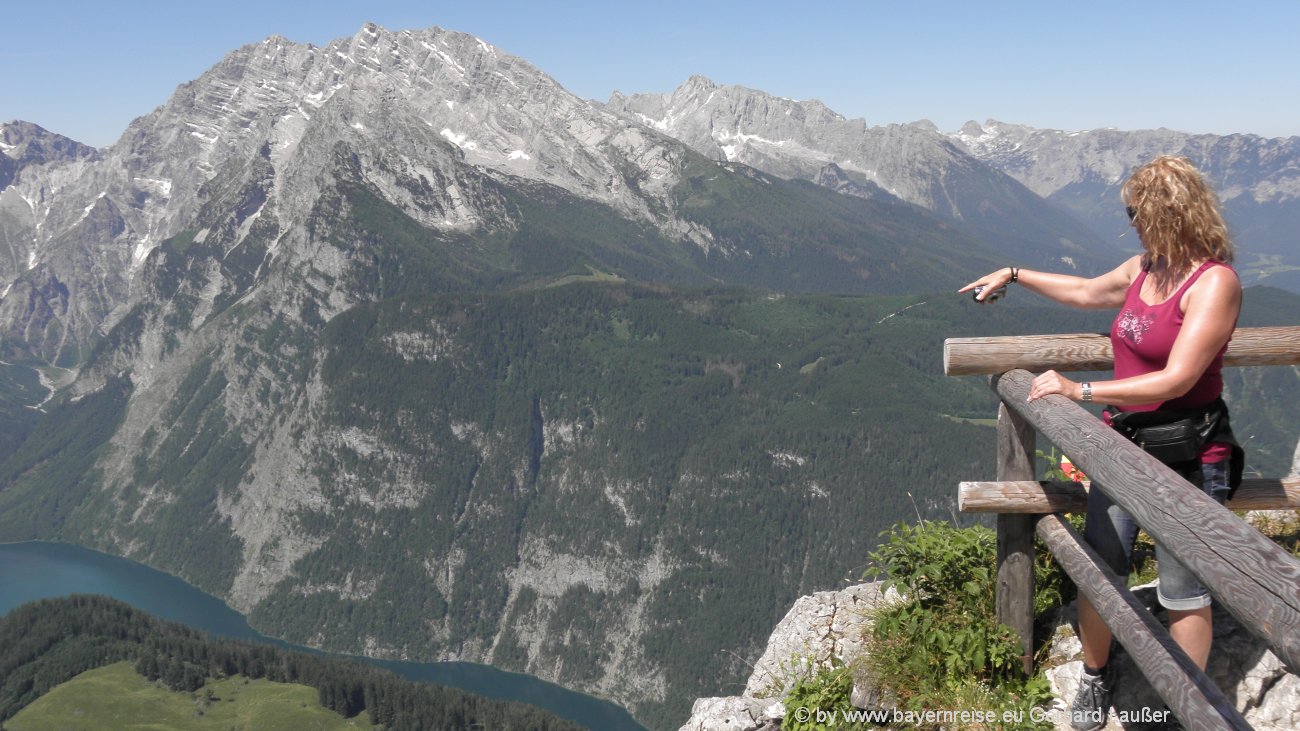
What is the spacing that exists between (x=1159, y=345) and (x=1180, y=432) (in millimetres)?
793

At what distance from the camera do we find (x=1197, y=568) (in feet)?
18.8

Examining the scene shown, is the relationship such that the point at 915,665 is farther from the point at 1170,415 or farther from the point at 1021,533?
the point at 1170,415

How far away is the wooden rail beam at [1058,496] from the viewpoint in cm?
999

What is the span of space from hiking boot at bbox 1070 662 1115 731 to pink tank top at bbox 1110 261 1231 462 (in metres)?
2.61

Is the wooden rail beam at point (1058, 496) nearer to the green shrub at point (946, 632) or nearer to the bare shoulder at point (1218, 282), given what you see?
the green shrub at point (946, 632)

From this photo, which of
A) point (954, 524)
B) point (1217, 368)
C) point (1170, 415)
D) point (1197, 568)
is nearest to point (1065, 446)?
point (1170, 415)

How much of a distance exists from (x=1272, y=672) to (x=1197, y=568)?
4.45m

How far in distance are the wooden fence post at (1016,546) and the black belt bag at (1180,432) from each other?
5.88 feet

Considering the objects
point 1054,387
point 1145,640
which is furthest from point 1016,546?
point 1145,640

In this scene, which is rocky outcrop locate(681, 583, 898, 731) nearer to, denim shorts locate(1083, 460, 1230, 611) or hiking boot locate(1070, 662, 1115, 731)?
hiking boot locate(1070, 662, 1115, 731)

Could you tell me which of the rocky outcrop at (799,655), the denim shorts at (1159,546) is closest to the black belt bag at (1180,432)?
the denim shorts at (1159,546)

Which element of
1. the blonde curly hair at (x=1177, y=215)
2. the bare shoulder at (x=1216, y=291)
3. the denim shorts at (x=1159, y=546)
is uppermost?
the blonde curly hair at (x=1177, y=215)

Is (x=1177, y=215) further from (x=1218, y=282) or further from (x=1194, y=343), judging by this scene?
(x=1194, y=343)

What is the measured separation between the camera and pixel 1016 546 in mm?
10484
